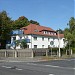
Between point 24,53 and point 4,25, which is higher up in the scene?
point 4,25

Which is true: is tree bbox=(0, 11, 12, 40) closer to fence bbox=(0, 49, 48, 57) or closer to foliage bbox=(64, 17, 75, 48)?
fence bbox=(0, 49, 48, 57)

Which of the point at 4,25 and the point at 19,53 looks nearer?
the point at 19,53

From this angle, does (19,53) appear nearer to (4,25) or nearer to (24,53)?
(24,53)

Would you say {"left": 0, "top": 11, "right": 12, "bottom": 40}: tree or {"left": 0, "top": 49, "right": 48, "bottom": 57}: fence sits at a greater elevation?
{"left": 0, "top": 11, "right": 12, "bottom": 40}: tree

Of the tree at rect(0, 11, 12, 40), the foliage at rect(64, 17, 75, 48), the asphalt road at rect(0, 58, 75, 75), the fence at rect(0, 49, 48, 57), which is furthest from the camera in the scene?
the foliage at rect(64, 17, 75, 48)

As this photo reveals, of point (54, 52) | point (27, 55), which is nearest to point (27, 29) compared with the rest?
point (54, 52)

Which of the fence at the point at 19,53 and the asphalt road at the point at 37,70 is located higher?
the fence at the point at 19,53

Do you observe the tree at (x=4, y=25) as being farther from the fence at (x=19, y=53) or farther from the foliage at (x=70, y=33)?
the fence at (x=19, y=53)

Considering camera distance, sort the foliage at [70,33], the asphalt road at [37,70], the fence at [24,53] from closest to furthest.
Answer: the asphalt road at [37,70] < the fence at [24,53] < the foliage at [70,33]

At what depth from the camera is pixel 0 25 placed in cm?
6494

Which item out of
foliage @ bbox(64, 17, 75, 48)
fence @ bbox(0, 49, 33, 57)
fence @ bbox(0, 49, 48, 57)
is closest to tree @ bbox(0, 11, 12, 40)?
fence @ bbox(0, 49, 48, 57)

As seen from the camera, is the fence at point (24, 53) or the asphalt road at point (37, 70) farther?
the fence at point (24, 53)

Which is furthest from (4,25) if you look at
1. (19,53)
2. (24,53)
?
(24,53)

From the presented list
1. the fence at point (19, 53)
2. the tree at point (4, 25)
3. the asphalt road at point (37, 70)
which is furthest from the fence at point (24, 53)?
the asphalt road at point (37, 70)
